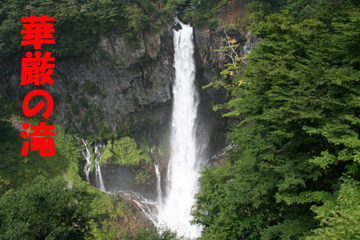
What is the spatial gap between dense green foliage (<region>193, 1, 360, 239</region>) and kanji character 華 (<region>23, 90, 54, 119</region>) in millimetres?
19070

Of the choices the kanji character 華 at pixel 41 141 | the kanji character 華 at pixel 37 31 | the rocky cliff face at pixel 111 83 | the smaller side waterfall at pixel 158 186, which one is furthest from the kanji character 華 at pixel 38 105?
the smaller side waterfall at pixel 158 186

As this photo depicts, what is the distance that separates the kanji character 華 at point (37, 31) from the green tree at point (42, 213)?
39.6ft

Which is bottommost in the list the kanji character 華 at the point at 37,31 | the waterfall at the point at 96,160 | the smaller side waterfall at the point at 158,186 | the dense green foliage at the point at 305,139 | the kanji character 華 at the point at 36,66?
the smaller side waterfall at the point at 158,186

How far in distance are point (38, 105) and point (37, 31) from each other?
25.8 feet

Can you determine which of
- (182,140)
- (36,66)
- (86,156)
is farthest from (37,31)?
(182,140)

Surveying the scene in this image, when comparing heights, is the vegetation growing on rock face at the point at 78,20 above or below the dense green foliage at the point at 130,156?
above

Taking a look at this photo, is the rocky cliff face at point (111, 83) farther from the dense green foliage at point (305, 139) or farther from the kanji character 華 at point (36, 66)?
the dense green foliage at point (305, 139)

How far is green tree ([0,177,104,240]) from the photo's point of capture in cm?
780

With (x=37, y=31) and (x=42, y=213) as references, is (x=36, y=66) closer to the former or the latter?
(x=37, y=31)

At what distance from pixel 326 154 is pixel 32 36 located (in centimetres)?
1955

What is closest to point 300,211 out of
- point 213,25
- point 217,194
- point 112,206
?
point 217,194

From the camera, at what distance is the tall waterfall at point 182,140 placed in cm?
2042

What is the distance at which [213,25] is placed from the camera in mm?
19516

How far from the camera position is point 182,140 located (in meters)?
22.5
